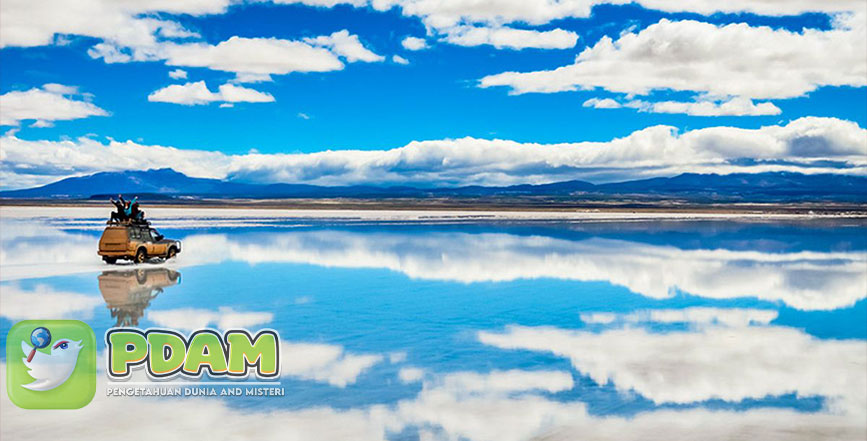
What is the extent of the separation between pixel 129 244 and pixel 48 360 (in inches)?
668

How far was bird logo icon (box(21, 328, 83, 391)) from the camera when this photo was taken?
37.0 feet

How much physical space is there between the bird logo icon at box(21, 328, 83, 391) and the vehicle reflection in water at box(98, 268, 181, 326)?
2199 millimetres

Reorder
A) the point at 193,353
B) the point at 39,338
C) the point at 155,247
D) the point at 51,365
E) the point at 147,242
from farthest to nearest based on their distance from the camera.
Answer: the point at 155,247
the point at 147,242
the point at 39,338
the point at 193,353
the point at 51,365

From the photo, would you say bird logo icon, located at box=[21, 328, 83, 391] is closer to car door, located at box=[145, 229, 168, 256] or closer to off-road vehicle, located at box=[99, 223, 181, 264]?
off-road vehicle, located at box=[99, 223, 181, 264]

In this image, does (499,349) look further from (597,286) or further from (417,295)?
(597,286)

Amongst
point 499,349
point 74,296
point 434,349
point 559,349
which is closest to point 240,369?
point 434,349

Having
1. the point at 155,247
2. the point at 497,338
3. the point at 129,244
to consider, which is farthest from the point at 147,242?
the point at 497,338

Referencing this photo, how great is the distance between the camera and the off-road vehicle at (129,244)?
92.6 feet

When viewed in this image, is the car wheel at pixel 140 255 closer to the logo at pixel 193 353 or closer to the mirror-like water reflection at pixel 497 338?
the mirror-like water reflection at pixel 497 338

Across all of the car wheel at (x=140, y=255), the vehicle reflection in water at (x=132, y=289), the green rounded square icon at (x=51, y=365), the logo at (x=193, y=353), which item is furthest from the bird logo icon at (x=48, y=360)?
the car wheel at (x=140, y=255)

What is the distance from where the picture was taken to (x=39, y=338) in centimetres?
1374

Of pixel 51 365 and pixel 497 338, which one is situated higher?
pixel 51 365

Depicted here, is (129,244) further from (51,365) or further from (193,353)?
(51,365)

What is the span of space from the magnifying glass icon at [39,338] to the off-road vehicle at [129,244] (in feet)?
47.3
